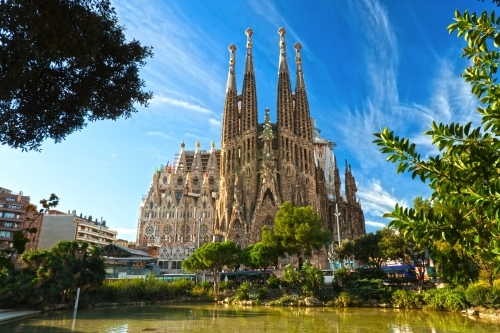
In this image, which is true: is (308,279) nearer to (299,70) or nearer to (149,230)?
(149,230)

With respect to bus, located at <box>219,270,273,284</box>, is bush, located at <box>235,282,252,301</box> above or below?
below

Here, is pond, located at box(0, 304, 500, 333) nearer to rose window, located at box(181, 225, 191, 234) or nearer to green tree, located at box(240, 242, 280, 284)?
green tree, located at box(240, 242, 280, 284)

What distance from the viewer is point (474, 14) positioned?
363cm

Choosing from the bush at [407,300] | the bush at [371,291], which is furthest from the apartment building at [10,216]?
the bush at [407,300]

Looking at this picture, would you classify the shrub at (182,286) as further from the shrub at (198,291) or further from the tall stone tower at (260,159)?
the tall stone tower at (260,159)

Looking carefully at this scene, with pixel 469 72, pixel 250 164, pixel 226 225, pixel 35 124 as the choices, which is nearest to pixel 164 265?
pixel 226 225

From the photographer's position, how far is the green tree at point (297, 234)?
3130 centimetres

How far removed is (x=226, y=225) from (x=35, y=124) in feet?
153

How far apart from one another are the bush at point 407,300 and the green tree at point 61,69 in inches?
827

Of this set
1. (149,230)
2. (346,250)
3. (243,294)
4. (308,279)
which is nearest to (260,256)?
(243,294)

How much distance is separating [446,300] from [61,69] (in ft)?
74.0

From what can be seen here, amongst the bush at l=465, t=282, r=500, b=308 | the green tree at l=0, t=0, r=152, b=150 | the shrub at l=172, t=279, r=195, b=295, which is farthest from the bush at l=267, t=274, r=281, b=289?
the green tree at l=0, t=0, r=152, b=150

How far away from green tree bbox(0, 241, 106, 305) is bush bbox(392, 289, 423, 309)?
800 inches

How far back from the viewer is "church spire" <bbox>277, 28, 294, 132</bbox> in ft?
193
